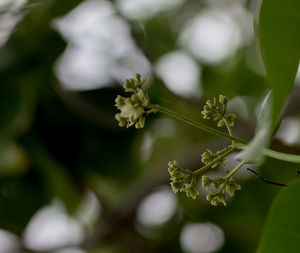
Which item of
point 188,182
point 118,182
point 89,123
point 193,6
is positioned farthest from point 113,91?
point 188,182

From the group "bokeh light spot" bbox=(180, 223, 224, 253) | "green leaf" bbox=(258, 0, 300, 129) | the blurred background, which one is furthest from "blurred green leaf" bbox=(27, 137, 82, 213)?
"green leaf" bbox=(258, 0, 300, 129)

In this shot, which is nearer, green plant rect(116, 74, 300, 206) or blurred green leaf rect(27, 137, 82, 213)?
green plant rect(116, 74, 300, 206)

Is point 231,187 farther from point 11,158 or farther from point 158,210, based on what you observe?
point 158,210

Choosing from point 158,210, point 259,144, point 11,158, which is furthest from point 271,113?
point 158,210

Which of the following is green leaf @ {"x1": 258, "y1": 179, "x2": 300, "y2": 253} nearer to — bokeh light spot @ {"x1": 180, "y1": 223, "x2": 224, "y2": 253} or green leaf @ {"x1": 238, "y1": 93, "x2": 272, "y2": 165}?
green leaf @ {"x1": 238, "y1": 93, "x2": 272, "y2": 165}

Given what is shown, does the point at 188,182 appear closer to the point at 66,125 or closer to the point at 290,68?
the point at 290,68

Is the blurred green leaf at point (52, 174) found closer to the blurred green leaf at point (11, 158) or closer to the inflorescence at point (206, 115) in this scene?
the blurred green leaf at point (11, 158)
